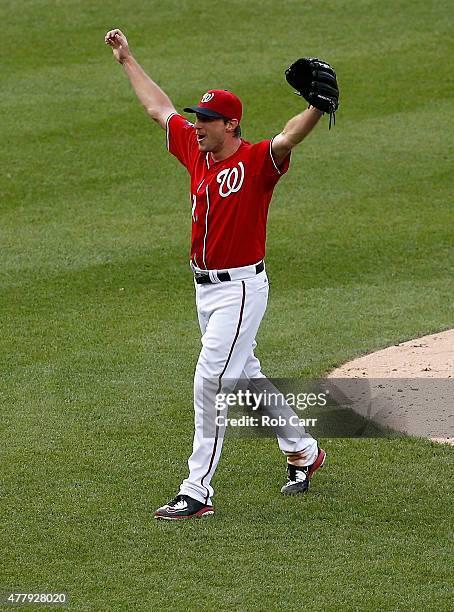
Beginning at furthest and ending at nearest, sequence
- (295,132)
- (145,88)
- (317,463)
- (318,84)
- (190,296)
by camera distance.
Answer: (190,296)
(145,88)
(317,463)
(295,132)
(318,84)

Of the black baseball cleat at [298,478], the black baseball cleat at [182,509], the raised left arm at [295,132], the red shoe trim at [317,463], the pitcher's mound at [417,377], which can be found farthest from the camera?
the pitcher's mound at [417,377]

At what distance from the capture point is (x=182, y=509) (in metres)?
5.81

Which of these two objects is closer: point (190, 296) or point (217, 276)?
point (217, 276)

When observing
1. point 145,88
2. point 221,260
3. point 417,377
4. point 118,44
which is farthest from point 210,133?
point 417,377

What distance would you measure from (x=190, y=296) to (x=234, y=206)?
3.72m

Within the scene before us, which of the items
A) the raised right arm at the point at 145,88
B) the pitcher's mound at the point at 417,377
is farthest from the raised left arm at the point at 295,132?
the pitcher's mound at the point at 417,377

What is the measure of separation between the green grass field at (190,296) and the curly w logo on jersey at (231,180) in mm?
1648

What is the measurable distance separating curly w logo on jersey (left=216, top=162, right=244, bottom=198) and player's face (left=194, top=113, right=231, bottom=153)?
6.4 inches

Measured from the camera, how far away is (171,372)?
316 inches

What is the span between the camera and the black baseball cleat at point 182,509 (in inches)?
229

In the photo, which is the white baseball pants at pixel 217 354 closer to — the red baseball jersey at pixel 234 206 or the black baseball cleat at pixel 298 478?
the red baseball jersey at pixel 234 206

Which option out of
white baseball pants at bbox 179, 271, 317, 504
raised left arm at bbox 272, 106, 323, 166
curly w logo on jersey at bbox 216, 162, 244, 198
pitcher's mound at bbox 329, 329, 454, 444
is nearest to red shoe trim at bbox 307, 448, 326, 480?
white baseball pants at bbox 179, 271, 317, 504

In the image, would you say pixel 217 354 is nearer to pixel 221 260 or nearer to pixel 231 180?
pixel 221 260

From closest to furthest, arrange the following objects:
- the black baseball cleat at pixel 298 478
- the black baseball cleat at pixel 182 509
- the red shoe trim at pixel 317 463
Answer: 1. the black baseball cleat at pixel 182 509
2. the black baseball cleat at pixel 298 478
3. the red shoe trim at pixel 317 463
